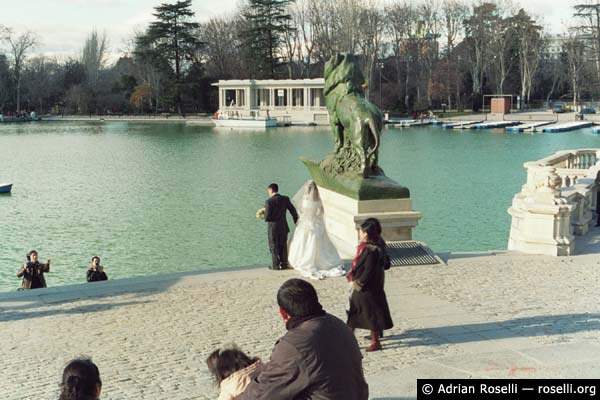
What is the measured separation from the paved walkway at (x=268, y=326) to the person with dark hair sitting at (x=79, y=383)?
268 centimetres

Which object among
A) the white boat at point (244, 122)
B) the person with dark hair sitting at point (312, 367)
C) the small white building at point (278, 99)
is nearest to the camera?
the person with dark hair sitting at point (312, 367)

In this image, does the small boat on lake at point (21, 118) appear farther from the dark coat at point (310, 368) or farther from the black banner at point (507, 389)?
the dark coat at point (310, 368)

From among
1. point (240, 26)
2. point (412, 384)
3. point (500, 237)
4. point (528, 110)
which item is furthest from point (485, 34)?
point (412, 384)

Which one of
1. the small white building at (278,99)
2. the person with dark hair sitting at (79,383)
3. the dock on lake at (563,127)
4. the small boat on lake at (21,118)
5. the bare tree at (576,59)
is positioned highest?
the bare tree at (576,59)

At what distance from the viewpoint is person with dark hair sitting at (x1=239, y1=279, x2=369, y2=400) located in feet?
13.2

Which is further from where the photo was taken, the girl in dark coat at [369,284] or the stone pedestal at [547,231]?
the stone pedestal at [547,231]

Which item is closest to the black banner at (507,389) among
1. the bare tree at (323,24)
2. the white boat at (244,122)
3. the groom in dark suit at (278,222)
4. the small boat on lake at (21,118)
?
the groom in dark suit at (278,222)

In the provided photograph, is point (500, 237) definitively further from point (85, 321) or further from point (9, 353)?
point (9, 353)

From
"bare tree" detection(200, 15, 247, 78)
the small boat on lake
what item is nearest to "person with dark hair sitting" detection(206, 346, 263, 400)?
the small boat on lake

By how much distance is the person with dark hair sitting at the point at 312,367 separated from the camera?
4012mm

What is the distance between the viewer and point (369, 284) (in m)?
7.37

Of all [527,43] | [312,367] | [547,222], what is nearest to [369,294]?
[312,367]

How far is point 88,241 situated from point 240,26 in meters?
82.4

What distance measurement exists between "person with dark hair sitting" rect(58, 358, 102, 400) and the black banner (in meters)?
2.96
